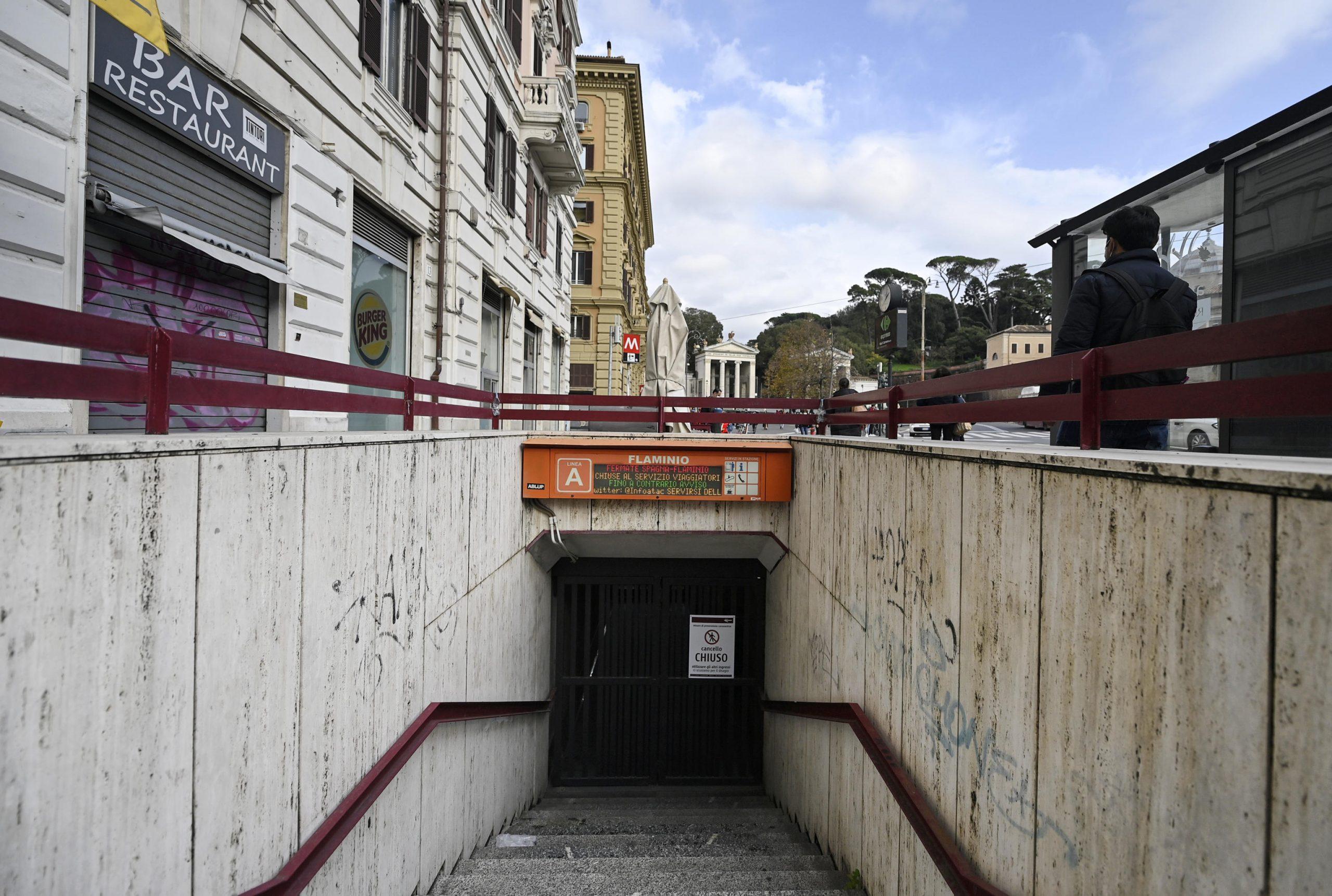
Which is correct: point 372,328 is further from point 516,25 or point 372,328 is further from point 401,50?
point 516,25

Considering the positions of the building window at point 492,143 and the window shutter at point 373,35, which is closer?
the window shutter at point 373,35

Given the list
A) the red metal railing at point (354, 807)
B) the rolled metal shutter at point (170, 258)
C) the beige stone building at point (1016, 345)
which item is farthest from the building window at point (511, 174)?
the beige stone building at point (1016, 345)

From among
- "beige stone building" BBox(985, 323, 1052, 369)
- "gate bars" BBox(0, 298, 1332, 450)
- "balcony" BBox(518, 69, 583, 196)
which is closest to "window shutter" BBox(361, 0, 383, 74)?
"gate bars" BBox(0, 298, 1332, 450)

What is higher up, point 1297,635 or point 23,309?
point 23,309

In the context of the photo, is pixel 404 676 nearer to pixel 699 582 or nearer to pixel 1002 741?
pixel 1002 741

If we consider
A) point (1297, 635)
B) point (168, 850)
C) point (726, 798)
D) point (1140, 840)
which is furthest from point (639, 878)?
point (726, 798)

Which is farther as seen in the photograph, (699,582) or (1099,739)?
(699,582)

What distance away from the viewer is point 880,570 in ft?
13.8

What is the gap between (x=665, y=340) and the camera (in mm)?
12664

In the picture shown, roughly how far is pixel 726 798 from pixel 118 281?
9.35m

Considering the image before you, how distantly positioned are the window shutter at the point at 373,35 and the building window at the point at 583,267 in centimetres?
2624

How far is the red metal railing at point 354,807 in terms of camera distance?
2.64m

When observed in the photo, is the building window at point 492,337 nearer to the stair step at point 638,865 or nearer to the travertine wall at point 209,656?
the stair step at point 638,865

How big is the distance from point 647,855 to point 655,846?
503 mm
